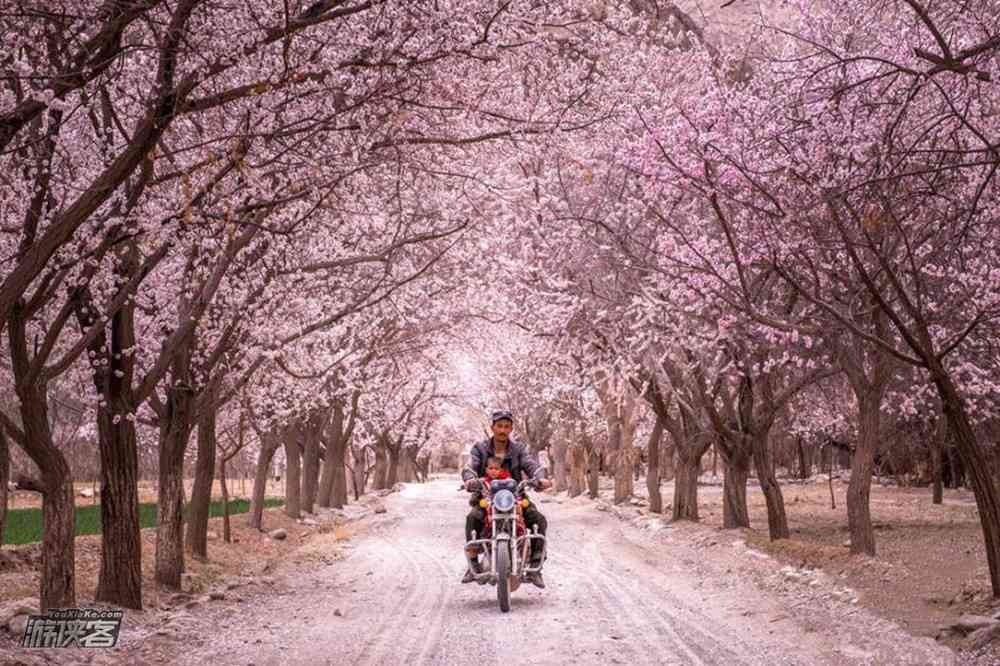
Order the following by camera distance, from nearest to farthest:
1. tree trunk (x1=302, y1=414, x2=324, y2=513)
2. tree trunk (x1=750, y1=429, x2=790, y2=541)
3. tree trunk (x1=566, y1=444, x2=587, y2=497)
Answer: tree trunk (x1=750, y1=429, x2=790, y2=541) → tree trunk (x1=302, y1=414, x2=324, y2=513) → tree trunk (x1=566, y1=444, x2=587, y2=497)

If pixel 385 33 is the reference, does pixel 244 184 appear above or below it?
below

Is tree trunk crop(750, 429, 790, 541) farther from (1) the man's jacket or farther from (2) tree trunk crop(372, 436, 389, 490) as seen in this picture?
(2) tree trunk crop(372, 436, 389, 490)

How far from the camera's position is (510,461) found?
12703 millimetres

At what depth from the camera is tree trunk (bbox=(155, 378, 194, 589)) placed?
591 inches

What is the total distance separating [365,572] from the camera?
17234 mm

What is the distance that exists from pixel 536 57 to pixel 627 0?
334 cm

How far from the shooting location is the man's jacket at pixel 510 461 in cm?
1259

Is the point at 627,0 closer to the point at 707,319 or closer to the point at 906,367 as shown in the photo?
the point at 707,319

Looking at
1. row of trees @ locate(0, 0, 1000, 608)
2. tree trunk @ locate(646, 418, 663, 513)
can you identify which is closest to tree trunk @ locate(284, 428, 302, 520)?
row of trees @ locate(0, 0, 1000, 608)

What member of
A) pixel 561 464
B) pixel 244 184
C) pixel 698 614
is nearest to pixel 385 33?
pixel 244 184

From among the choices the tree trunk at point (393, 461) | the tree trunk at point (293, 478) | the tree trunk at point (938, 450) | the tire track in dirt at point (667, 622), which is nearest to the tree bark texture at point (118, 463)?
the tire track in dirt at point (667, 622)

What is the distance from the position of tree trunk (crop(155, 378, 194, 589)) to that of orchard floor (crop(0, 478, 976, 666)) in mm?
1289

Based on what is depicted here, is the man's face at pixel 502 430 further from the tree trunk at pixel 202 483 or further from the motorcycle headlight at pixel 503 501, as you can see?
the tree trunk at pixel 202 483

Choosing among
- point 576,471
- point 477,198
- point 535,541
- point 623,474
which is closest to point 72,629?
point 535,541
